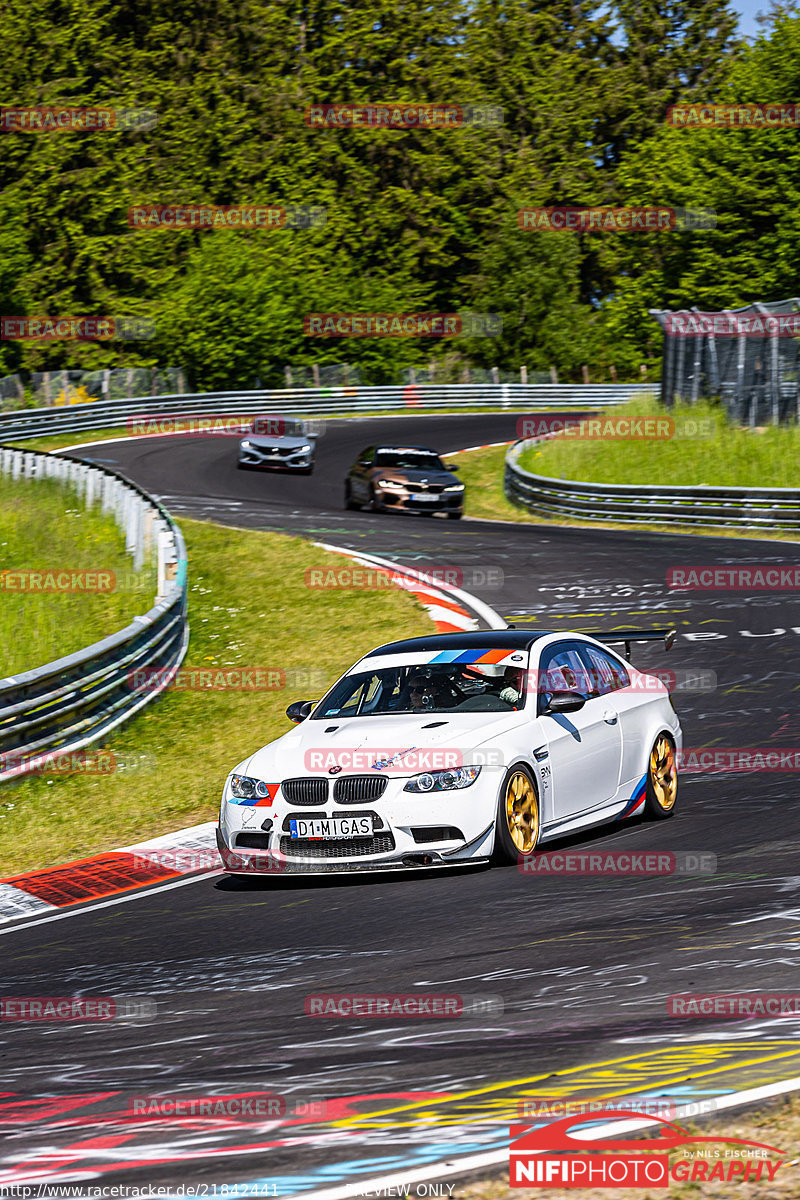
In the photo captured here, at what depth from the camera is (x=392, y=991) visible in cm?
656

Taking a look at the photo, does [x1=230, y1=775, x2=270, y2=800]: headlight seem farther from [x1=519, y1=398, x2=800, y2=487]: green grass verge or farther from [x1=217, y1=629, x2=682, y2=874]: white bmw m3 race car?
[x1=519, y1=398, x2=800, y2=487]: green grass verge

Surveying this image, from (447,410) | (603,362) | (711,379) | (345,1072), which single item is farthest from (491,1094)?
(603,362)

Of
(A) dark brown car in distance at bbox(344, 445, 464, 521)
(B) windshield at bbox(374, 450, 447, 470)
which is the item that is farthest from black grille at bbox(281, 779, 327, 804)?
(B) windshield at bbox(374, 450, 447, 470)

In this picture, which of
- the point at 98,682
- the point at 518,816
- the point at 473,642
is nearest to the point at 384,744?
the point at 518,816

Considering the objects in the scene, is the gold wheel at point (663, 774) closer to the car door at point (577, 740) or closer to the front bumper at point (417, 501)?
the car door at point (577, 740)

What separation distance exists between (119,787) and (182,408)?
39.2 metres

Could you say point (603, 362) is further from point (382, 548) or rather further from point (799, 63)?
point (382, 548)

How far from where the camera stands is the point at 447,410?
186 feet

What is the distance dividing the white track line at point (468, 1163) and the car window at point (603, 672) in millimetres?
5717

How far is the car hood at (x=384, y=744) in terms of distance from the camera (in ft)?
29.1

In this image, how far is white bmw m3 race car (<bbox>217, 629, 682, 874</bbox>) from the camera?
8742 millimetres

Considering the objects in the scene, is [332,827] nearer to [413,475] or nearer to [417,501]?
[417,501]

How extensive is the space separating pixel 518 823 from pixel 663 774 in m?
1.89

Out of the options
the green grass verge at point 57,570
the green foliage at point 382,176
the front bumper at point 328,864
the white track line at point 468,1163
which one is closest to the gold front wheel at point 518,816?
the front bumper at point 328,864
